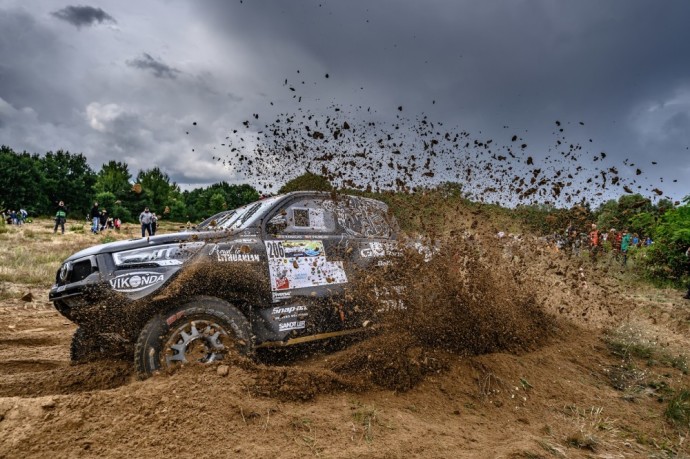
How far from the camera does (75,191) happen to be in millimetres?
64375

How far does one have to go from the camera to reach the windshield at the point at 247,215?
477 centimetres

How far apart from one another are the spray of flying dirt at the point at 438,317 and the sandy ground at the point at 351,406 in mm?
35

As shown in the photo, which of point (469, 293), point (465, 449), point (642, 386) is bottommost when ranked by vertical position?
point (642, 386)

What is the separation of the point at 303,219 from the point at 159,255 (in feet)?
5.32

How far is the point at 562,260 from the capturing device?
718 centimetres

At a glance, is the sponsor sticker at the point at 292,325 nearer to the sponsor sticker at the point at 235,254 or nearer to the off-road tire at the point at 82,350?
the sponsor sticker at the point at 235,254

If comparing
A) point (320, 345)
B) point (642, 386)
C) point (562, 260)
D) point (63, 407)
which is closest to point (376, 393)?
point (320, 345)

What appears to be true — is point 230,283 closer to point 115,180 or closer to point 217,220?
point 217,220

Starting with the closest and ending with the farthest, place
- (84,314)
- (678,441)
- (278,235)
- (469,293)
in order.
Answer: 1. (678,441)
2. (84,314)
3. (278,235)
4. (469,293)

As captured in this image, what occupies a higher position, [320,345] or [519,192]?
[519,192]

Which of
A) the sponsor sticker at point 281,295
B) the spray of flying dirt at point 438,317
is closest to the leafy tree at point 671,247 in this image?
the spray of flying dirt at point 438,317

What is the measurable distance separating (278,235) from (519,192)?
3992mm

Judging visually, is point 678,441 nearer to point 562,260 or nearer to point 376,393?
point 376,393

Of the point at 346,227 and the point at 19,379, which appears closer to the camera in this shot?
the point at 19,379
